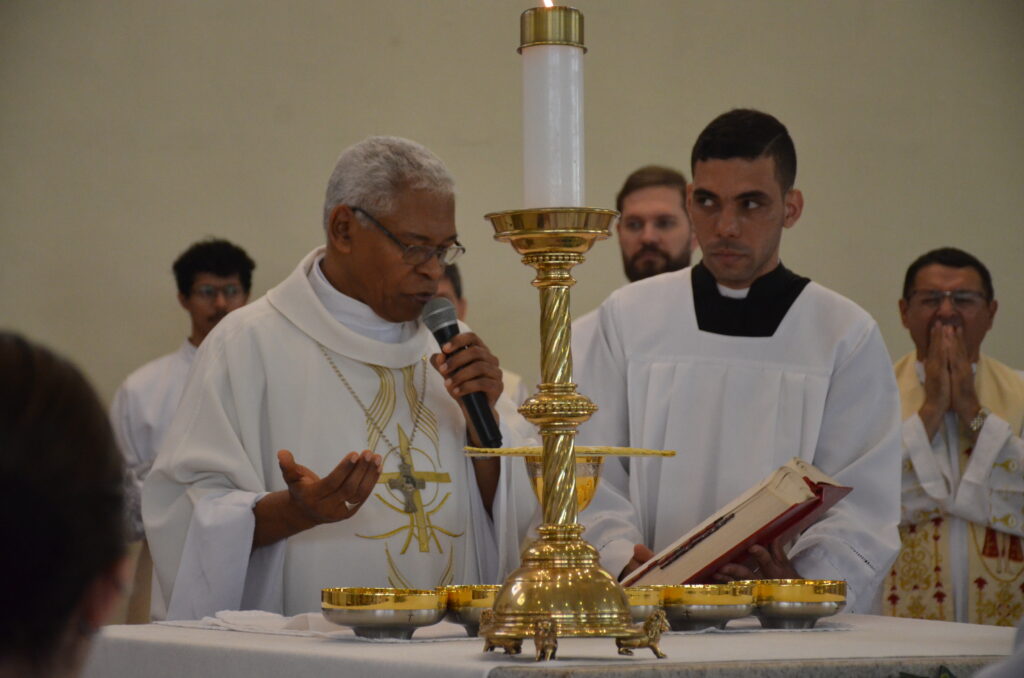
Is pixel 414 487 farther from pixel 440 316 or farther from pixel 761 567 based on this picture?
pixel 761 567

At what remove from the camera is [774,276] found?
427 cm

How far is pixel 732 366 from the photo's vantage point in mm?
4211

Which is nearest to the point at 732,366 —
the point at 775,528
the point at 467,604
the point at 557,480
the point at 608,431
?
the point at 608,431

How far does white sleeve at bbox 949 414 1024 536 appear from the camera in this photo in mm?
5562

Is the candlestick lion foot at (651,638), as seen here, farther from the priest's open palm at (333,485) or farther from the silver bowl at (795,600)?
the priest's open palm at (333,485)

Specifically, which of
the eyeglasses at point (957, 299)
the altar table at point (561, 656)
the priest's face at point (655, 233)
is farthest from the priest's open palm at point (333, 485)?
the eyeglasses at point (957, 299)

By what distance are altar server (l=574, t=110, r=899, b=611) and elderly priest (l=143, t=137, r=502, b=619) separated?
450 millimetres

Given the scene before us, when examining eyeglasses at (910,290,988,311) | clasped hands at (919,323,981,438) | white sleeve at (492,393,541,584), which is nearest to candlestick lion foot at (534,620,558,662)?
white sleeve at (492,393,541,584)

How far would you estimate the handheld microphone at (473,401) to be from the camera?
3455 mm

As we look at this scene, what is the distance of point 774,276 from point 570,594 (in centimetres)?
244

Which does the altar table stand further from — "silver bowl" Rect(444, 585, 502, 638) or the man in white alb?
the man in white alb

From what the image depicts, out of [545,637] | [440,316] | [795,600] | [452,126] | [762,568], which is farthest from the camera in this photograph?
[452,126]

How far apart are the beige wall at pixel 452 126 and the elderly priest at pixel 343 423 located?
3.68m

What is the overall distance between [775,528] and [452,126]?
5.09 m
